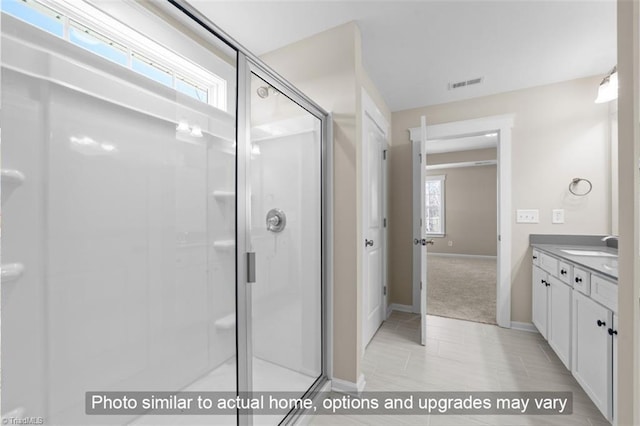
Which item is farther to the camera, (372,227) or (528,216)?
(528,216)

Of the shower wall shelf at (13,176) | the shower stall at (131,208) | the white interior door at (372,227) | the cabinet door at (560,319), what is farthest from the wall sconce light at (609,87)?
the shower wall shelf at (13,176)

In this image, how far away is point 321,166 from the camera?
192 centimetres

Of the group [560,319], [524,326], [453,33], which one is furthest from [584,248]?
[453,33]

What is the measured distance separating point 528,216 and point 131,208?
137 inches

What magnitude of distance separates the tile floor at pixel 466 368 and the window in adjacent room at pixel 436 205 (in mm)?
4963

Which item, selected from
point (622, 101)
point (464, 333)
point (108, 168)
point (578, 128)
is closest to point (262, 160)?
A: point (108, 168)

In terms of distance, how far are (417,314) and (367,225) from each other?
62.7 inches

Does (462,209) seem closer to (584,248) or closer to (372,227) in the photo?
(584,248)

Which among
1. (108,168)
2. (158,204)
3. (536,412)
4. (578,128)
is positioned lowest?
(536,412)

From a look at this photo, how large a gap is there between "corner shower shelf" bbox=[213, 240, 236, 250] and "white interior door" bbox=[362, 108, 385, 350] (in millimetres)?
1370

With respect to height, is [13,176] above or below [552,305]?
above

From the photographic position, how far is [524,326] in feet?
9.11

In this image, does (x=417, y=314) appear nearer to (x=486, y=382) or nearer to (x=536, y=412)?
(x=486, y=382)

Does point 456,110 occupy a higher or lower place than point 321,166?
higher
